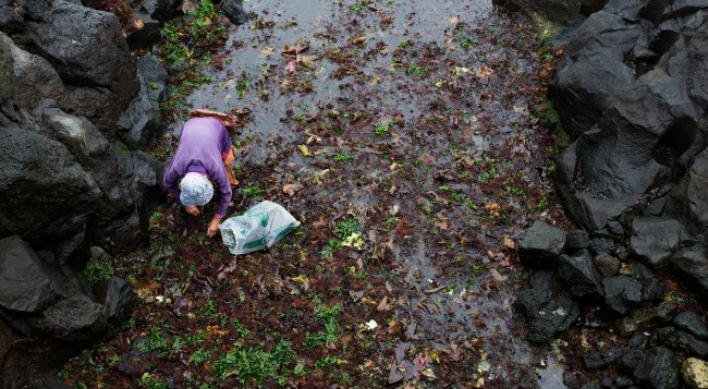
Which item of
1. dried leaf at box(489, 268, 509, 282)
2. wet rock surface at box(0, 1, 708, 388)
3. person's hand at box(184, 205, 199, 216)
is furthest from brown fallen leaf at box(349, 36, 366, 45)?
dried leaf at box(489, 268, 509, 282)

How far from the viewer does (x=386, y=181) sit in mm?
9281

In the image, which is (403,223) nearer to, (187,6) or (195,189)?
(195,189)

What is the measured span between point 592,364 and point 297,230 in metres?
4.50

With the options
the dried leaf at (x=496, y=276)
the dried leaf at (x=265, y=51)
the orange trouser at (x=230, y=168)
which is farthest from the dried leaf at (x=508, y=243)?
the dried leaf at (x=265, y=51)

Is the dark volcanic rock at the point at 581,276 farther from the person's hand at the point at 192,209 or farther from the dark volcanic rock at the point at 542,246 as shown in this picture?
the person's hand at the point at 192,209

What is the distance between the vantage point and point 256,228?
8.16 metres

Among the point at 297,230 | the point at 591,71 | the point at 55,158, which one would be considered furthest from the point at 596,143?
the point at 55,158

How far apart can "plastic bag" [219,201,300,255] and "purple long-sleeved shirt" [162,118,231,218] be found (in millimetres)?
326

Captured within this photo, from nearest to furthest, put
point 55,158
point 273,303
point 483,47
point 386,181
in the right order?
point 55,158 → point 273,303 → point 386,181 → point 483,47

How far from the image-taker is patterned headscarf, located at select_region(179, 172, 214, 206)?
7379 millimetres

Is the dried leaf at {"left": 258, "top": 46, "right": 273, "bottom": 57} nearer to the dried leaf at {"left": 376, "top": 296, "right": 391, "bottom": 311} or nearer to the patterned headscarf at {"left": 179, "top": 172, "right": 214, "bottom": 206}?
the patterned headscarf at {"left": 179, "top": 172, "right": 214, "bottom": 206}

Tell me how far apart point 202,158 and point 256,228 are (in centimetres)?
127

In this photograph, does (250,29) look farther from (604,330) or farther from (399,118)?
(604,330)

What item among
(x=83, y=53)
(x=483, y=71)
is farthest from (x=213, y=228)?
(x=483, y=71)
